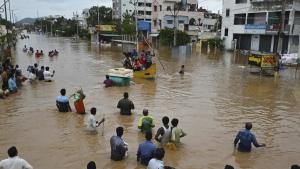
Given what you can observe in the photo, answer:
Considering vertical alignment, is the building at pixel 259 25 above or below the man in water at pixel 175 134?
above

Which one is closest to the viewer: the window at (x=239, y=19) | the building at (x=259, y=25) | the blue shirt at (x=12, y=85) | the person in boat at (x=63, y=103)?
the person in boat at (x=63, y=103)

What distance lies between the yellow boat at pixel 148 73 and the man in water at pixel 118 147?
15539 mm

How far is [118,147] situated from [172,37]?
55.9 metres

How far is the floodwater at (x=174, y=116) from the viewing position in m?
10.8

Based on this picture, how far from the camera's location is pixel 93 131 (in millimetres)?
12734

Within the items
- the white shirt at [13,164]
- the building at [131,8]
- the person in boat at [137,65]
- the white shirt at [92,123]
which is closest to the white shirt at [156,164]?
the white shirt at [13,164]

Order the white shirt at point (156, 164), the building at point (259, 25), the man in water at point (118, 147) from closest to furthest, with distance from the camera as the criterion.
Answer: the white shirt at point (156, 164)
the man in water at point (118, 147)
the building at point (259, 25)

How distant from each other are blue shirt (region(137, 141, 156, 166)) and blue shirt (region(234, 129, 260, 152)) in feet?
10.3

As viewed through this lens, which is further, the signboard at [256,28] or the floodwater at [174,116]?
the signboard at [256,28]

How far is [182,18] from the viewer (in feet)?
257

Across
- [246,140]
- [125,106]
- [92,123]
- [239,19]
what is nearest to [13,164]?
[92,123]

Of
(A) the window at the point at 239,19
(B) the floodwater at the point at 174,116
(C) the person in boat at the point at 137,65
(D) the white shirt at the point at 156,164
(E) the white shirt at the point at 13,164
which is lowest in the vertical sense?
(B) the floodwater at the point at 174,116

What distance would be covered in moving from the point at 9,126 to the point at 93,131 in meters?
3.33

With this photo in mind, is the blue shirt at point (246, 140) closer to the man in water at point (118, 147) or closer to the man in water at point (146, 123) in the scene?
the man in water at point (146, 123)
